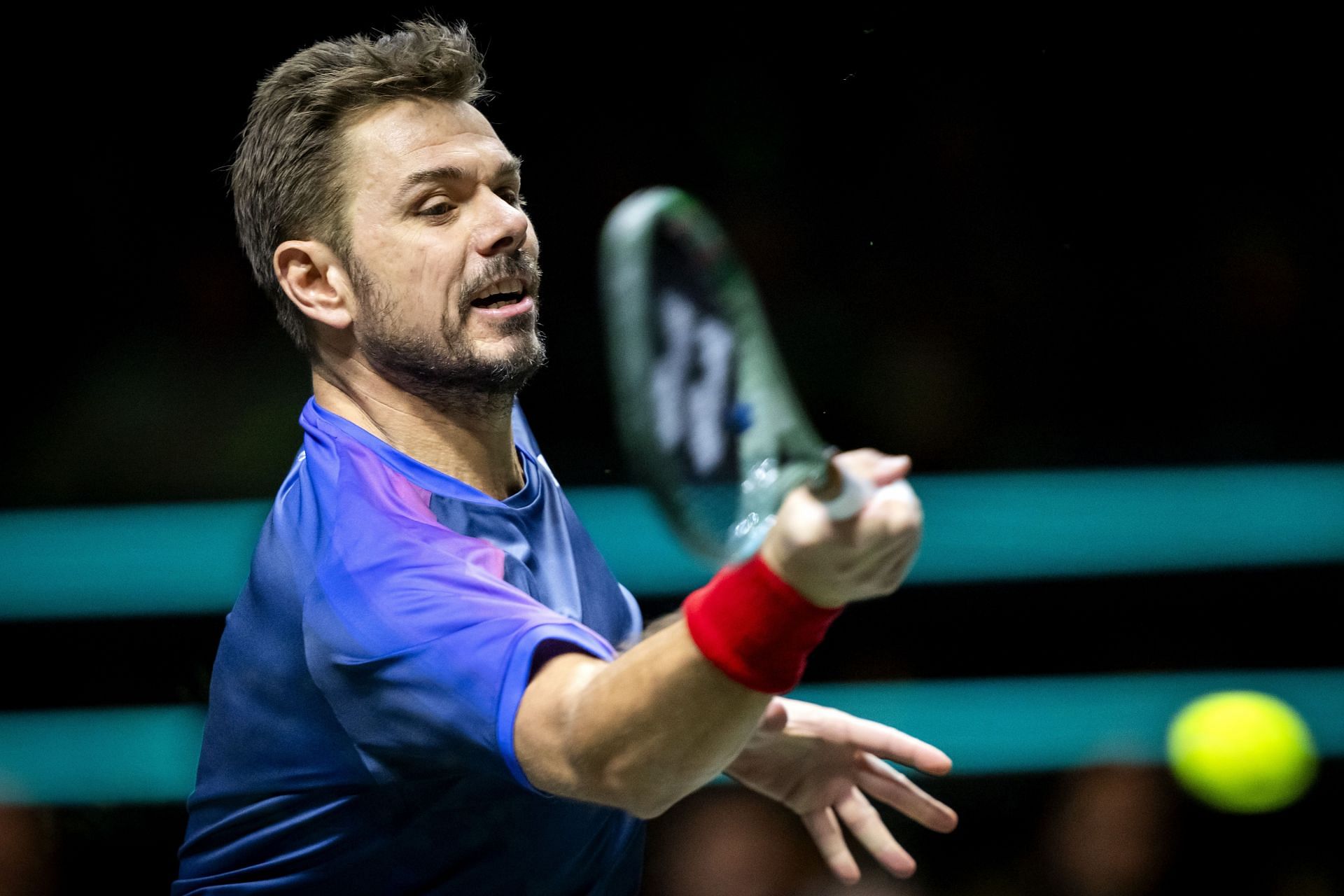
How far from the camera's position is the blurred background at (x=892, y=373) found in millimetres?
3672

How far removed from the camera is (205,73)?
152 inches

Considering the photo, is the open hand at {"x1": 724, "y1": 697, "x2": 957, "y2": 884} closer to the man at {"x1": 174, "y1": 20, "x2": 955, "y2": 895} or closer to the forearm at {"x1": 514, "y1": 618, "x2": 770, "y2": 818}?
the man at {"x1": 174, "y1": 20, "x2": 955, "y2": 895}

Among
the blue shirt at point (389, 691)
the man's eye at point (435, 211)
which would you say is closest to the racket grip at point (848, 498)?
the blue shirt at point (389, 691)

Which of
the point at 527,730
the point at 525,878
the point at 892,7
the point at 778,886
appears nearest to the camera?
the point at 527,730

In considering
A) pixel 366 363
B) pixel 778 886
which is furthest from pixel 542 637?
pixel 778 886

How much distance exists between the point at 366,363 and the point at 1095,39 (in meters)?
2.62

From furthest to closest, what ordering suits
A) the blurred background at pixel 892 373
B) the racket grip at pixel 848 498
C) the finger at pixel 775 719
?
the blurred background at pixel 892 373
the finger at pixel 775 719
the racket grip at pixel 848 498

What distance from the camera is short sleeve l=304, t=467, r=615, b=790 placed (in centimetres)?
146

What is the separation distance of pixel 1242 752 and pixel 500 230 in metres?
2.67

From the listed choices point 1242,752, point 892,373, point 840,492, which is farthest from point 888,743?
point 1242,752

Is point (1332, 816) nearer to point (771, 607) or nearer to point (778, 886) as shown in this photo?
point (778, 886)

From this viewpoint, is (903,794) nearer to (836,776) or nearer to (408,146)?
(836,776)

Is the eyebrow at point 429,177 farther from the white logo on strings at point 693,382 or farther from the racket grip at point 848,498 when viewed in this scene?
the racket grip at point 848,498

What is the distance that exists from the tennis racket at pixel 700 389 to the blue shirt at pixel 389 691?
217 mm
